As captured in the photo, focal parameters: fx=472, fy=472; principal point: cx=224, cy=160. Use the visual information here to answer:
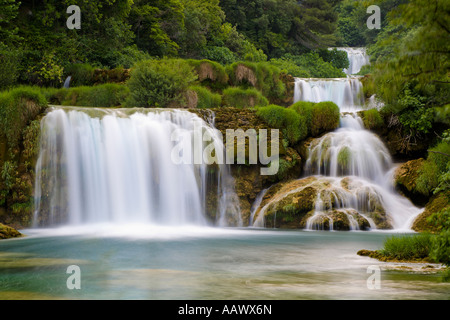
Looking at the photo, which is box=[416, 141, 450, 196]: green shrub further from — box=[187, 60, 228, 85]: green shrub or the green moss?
box=[187, 60, 228, 85]: green shrub

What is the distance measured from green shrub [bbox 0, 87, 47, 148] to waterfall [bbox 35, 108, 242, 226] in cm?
48

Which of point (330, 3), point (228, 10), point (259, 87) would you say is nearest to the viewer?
point (259, 87)

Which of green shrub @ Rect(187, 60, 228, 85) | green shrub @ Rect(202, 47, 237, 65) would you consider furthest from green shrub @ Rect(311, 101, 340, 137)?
green shrub @ Rect(202, 47, 237, 65)

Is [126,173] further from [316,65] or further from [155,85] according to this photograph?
[316,65]

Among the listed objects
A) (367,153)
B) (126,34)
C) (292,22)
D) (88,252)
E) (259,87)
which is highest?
(292,22)

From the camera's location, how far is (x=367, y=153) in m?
15.9

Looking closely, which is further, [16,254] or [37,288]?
[16,254]

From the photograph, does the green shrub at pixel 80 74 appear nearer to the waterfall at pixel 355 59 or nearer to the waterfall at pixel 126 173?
the waterfall at pixel 126 173

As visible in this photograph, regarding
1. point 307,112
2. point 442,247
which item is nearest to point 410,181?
point 307,112

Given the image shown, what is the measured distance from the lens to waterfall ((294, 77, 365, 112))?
81.3 feet

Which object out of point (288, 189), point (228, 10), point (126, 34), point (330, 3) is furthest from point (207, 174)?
point (330, 3)

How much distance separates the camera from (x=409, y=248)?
7.51 meters

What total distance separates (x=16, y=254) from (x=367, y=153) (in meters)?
11.6
